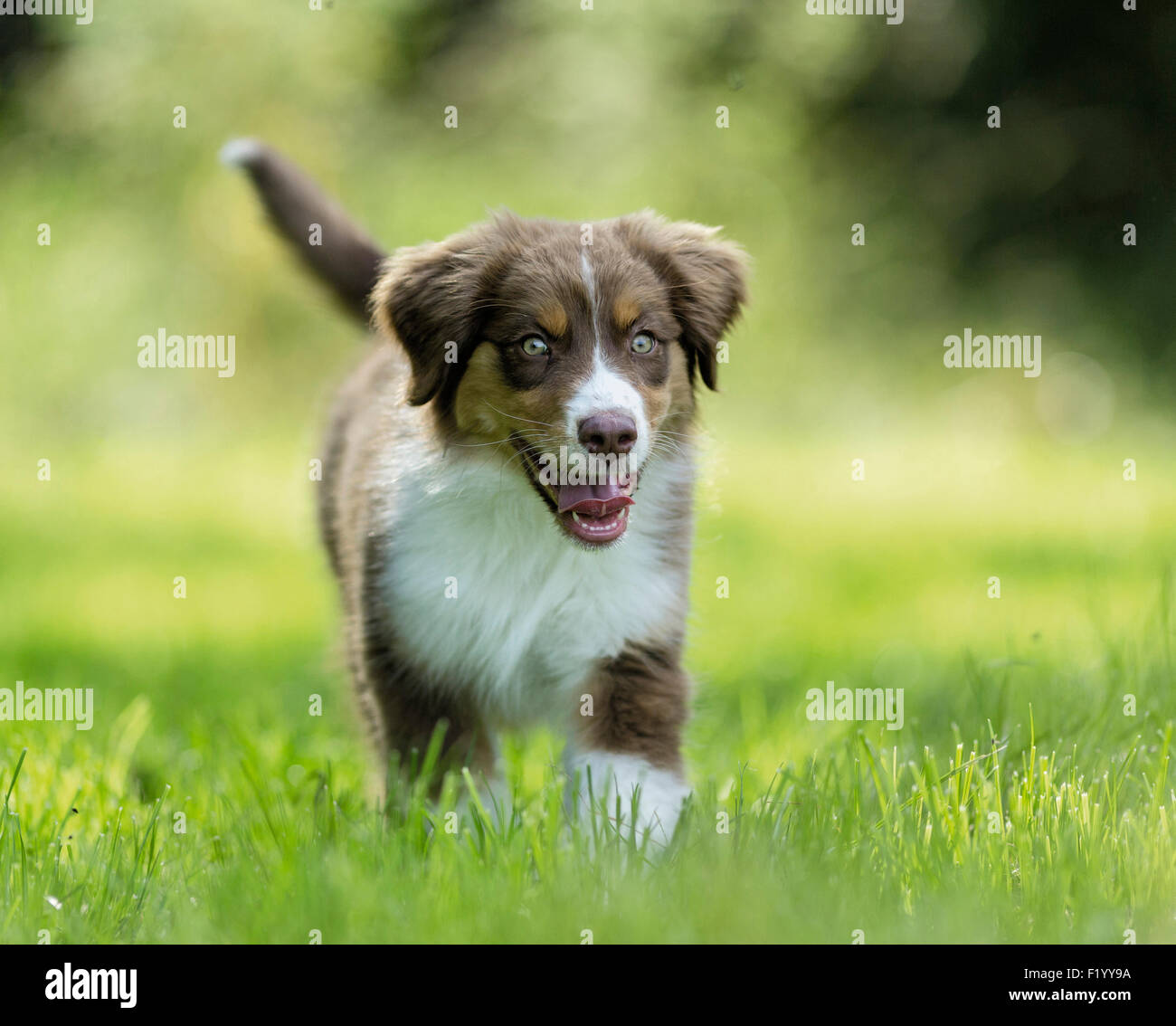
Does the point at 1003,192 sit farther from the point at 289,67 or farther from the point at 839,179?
the point at 289,67

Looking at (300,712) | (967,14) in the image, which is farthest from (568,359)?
(967,14)

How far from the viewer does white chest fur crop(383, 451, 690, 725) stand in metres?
3.72

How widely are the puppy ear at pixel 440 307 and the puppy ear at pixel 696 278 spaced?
442 millimetres

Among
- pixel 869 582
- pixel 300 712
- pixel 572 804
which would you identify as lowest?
pixel 572 804

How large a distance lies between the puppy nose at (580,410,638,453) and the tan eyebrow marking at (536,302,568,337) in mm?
323

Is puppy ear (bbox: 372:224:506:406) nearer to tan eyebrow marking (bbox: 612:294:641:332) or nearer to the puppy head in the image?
the puppy head

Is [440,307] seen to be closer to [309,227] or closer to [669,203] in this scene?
[309,227]

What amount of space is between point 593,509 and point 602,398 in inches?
12.5

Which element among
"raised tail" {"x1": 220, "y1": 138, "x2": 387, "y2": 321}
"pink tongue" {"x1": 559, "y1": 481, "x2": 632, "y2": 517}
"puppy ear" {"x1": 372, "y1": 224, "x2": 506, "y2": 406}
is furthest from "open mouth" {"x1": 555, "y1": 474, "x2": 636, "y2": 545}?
"raised tail" {"x1": 220, "y1": 138, "x2": 387, "y2": 321}

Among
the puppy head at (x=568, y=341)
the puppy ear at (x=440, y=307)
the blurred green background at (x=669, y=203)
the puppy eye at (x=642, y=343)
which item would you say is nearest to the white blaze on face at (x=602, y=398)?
the puppy head at (x=568, y=341)

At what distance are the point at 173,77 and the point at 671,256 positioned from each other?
11.3m
